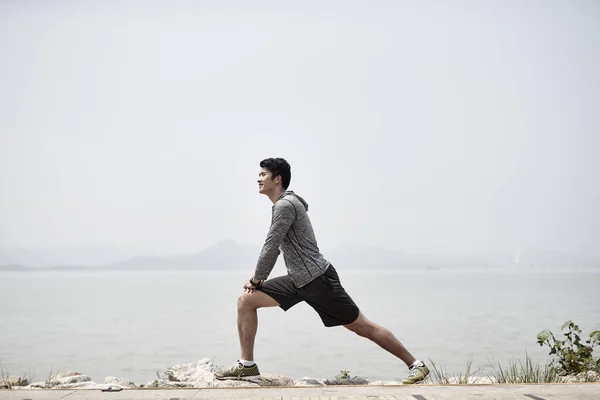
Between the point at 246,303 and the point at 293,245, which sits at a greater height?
the point at 293,245

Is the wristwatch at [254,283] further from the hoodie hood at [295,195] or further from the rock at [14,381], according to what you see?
the rock at [14,381]

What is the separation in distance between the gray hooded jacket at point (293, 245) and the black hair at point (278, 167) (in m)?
0.16

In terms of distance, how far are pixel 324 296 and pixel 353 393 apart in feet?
2.41

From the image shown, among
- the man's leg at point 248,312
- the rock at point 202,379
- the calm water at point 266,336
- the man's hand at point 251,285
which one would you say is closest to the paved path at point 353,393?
the rock at point 202,379

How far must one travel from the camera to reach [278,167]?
18.5ft

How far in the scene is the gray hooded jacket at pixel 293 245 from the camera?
17.9 feet

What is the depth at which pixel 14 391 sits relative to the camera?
5047mm

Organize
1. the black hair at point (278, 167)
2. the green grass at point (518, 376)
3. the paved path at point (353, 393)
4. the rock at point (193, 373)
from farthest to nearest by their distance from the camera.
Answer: the rock at point (193, 373) < the green grass at point (518, 376) < the black hair at point (278, 167) < the paved path at point (353, 393)

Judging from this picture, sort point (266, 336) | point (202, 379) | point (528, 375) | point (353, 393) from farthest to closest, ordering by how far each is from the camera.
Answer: point (266, 336) → point (202, 379) → point (528, 375) → point (353, 393)

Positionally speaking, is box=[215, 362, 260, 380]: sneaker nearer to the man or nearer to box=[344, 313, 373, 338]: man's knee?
the man

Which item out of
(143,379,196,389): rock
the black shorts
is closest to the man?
the black shorts

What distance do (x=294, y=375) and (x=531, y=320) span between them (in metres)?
11.1

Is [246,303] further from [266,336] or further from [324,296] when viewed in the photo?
[266,336]

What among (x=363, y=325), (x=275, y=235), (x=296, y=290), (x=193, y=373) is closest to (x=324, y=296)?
(x=296, y=290)
